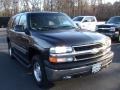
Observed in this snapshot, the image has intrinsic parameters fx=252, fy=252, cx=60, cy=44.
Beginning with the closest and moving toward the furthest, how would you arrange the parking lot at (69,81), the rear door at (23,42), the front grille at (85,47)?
the front grille at (85,47), the parking lot at (69,81), the rear door at (23,42)

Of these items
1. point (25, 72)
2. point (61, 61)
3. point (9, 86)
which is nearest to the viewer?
point (61, 61)

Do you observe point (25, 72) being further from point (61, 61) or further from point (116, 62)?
point (116, 62)

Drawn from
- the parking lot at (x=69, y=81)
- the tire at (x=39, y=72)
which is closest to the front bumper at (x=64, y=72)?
the tire at (x=39, y=72)

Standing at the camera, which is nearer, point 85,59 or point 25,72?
point 85,59

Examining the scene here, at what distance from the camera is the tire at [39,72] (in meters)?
6.01

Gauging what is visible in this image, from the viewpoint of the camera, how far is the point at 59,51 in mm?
5633

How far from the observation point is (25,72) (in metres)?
7.98

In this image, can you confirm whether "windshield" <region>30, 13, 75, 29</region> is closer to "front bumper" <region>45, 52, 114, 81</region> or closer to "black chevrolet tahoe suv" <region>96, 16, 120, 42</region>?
"front bumper" <region>45, 52, 114, 81</region>

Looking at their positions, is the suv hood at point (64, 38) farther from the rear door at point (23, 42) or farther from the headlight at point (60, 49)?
the rear door at point (23, 42)

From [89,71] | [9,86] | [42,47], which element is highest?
[42,47]

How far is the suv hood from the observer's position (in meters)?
5.76

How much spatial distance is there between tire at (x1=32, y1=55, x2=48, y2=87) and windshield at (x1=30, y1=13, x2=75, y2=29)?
1.12 metres

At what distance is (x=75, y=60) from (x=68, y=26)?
6.30 ft

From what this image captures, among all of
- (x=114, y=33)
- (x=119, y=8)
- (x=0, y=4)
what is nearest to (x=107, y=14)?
(x=119, y=8)
